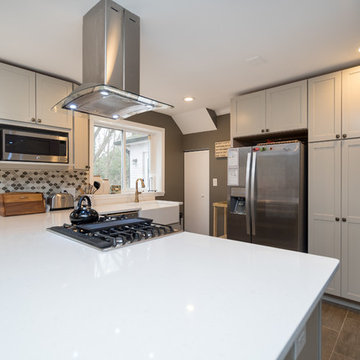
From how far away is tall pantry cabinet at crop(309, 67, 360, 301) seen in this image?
251 cm

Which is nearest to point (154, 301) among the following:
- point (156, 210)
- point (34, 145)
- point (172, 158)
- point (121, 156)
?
point (34, 145)

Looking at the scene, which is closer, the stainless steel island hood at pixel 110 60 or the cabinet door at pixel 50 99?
the stainless steel island hood at pixel 110 60

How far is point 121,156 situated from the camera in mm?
3932

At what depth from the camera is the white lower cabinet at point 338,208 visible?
2518 millimetres

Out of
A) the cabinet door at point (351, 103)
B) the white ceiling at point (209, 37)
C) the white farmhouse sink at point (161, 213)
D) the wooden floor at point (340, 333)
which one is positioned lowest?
the wooden floor at point (340, 333)

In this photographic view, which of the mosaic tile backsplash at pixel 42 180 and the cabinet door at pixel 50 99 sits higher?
the cabinet door at pixel 50 99

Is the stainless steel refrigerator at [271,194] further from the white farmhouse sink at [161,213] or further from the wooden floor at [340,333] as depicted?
the white farmhouse sink at [161,213]

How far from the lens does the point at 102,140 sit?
3.72 metres

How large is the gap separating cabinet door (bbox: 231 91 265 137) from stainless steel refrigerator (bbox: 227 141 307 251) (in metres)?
0.33

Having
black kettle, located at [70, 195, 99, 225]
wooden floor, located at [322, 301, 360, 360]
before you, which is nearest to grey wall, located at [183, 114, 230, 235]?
wooden floor, located at [322, 301, 360, 360]

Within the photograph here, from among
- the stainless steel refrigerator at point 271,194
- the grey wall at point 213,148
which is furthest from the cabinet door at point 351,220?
the grey wall at point 213,148

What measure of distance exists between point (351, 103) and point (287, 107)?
62 centimetres

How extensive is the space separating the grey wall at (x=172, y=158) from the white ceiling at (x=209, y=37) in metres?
1.47

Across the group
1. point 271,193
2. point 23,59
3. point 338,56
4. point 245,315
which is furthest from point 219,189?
point 245,315
